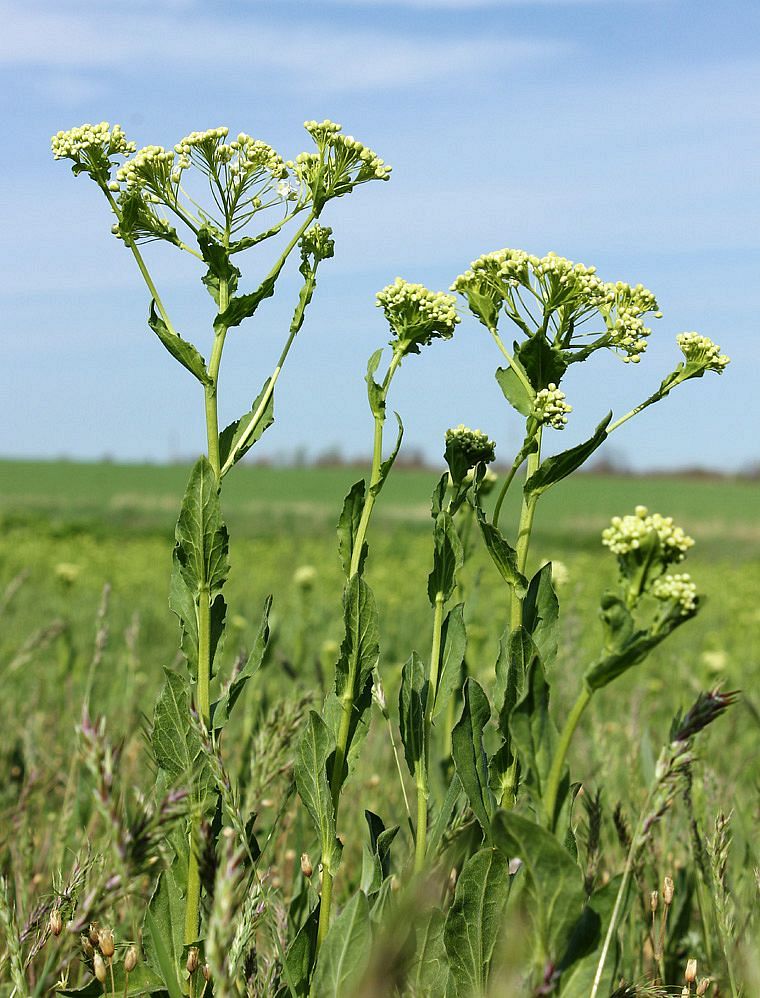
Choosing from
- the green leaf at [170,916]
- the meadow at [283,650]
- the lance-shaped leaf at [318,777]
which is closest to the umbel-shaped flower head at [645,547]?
the lance-shaped leaf at [318,777]

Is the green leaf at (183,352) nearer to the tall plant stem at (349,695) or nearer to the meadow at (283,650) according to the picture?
the tall plant stem at (349,695)

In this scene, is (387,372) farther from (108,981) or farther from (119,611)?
(119,611)

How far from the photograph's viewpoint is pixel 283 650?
16.9 feet

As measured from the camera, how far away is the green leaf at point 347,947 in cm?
133

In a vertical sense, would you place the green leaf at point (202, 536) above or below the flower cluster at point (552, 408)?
below

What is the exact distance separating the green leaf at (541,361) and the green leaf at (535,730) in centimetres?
51

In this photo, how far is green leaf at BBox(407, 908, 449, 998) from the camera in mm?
1464

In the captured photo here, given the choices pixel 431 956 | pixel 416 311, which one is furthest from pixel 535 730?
pixel 416 311

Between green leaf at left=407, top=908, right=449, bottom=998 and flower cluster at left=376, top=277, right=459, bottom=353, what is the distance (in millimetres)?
887

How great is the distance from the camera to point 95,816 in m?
2.59

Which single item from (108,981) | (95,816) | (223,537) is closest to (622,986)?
(108,981)

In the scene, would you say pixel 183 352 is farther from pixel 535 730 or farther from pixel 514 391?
pixel 535 730

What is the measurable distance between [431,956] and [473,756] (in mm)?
318

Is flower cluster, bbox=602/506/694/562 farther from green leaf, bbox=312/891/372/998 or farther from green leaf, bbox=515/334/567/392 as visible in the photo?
green leaf, bbox=312/891/372/998
